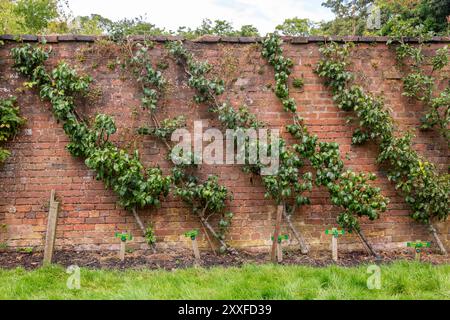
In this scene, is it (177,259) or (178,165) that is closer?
(177,259)

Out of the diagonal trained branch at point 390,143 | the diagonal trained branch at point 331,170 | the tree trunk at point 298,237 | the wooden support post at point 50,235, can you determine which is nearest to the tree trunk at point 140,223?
the wooden support post at point 50,235

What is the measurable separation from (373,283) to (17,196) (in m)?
4.14

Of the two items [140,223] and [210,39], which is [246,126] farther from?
[140,223]

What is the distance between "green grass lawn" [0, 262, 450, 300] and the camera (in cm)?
310

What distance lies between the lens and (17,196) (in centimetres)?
454

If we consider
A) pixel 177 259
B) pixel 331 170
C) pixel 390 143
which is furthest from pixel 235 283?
pixel 390 143

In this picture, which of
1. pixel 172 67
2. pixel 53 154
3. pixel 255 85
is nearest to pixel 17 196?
pixel 53 154

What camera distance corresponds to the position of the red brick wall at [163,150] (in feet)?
15.0

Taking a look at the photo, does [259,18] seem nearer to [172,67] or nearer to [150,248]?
[172,67]

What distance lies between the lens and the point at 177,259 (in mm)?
4477

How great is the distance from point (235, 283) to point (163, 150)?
2.06 metres

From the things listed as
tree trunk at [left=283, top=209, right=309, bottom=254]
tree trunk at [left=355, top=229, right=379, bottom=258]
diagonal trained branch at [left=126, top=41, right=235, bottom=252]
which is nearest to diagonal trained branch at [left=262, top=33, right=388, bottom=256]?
tree trunk at [left=355, top=229, right=379, bottom=258]
